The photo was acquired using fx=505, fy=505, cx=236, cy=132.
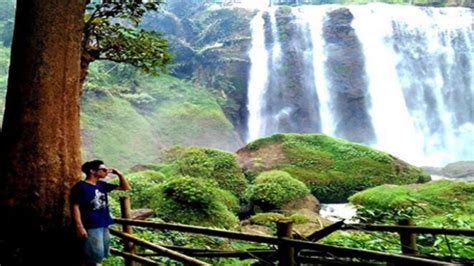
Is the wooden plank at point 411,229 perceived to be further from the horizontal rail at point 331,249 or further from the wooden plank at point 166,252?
the wooden plank at point 166,252

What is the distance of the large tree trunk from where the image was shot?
4934 mm

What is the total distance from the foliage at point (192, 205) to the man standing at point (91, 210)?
4.34 metres

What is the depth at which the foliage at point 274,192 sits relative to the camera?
40.9 ft

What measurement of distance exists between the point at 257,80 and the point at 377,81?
22.1 feet

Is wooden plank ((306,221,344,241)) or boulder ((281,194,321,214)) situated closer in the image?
wooden plank ((306,221,344,241))

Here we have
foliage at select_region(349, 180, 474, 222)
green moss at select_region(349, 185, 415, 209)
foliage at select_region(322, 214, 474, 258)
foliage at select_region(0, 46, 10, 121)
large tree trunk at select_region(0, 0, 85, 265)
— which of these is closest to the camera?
large tree trunk at select_region(0, 0, 85, 265)

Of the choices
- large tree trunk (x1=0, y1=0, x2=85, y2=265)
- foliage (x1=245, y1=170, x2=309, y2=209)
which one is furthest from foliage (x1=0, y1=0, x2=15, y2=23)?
large tree trunk (x1=0, y1=0, x2=85, y2=265)

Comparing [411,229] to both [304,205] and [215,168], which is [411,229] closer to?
[304,205]

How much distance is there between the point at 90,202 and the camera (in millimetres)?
4887

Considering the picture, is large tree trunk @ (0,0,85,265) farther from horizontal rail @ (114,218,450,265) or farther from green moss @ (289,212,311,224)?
green moss @ (289,212,311,224)

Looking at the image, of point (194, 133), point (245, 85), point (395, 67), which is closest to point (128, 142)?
point (194, 133)

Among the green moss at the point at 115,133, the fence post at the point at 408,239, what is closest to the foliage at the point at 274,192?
the fence post at the point at 408,239

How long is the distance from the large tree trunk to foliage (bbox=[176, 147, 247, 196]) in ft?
25.5

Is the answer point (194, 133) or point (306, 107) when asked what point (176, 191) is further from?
point (306, 107)
